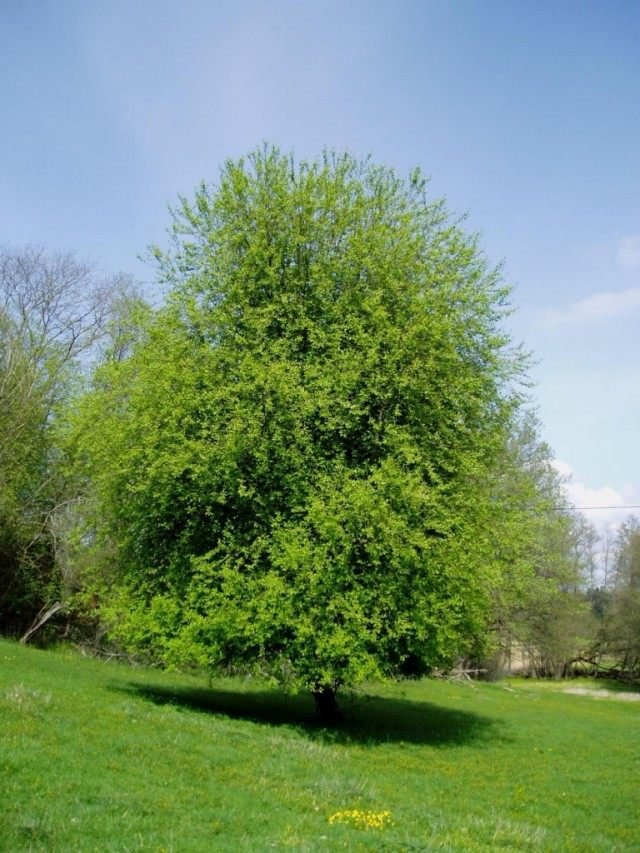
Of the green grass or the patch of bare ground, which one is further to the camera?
the patch of bare ground

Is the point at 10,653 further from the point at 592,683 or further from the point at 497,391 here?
the point at 592,683

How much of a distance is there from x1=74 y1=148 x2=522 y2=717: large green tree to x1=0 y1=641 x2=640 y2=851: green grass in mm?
2150

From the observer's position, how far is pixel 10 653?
2497 cm

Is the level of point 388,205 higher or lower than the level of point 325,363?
higher

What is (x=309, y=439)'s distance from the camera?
63.0 feet

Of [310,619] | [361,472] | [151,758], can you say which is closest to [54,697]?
[151,758]

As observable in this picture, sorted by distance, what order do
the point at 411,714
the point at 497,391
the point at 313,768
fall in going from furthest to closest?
the point at 411,714
the point at 497,391
the point at 313,768

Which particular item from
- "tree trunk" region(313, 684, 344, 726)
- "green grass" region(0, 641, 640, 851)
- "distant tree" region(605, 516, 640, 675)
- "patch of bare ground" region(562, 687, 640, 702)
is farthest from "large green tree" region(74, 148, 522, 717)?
"distant tree" region(605, 516, 640, 675)

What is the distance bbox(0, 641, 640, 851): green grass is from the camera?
908cm

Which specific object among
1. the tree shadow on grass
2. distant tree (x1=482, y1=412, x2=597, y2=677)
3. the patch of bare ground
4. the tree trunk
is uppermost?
distant tree (x1=482, y1=412, x2=597, y2=677)

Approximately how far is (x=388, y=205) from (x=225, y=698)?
58.1 feet

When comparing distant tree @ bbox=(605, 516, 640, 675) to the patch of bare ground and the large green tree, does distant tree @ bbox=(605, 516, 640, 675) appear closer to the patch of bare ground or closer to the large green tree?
the patch of bare ground

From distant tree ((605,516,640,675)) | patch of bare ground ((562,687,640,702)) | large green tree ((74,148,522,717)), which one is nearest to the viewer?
large green tree ((74,148,522,717))

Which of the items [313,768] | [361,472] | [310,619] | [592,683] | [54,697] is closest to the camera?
[313,768]
